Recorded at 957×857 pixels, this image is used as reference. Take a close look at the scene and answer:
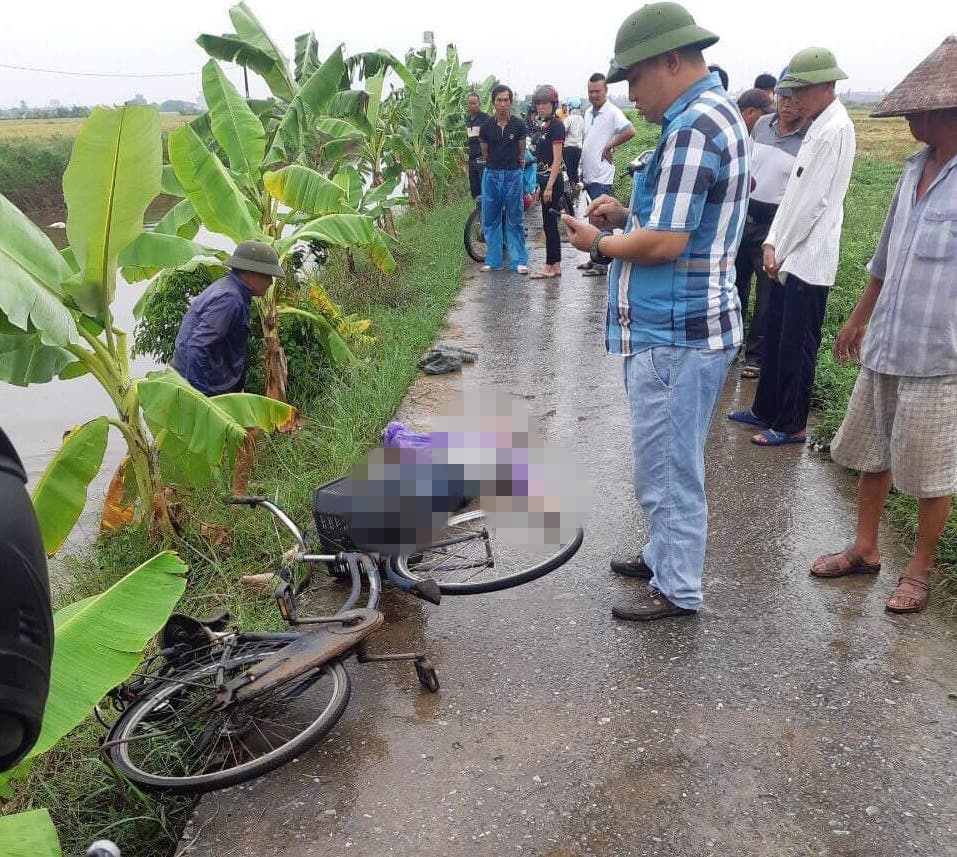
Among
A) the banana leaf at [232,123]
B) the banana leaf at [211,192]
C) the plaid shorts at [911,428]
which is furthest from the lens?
the banana leaf at [232,123]

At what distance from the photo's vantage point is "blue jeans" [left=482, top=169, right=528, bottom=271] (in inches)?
365

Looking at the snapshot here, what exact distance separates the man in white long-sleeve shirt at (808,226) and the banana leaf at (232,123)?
3.58m

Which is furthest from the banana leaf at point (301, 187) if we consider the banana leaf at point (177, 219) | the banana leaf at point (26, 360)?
the banana leaf at point (26, 360)

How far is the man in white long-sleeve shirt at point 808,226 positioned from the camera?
166 inches

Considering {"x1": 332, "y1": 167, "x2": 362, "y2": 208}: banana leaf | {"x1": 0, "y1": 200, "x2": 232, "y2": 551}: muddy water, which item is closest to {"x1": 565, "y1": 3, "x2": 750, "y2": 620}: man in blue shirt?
{"x1": 332, "y1": 167, "x2": 362, "y2": 208}: banana leaf

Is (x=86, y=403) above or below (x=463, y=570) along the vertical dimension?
below

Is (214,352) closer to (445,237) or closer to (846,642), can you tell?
(846,642)

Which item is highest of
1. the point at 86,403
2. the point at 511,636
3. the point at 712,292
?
the point at 712,292

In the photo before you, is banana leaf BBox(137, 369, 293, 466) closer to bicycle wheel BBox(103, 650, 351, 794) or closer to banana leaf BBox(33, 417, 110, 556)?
banana leaf BBox(33, 417, 110, 556)

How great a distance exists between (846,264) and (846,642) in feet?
23.7

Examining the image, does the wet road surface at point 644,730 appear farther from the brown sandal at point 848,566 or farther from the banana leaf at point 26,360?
the banana leaf at point 26,360

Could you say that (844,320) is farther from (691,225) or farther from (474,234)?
(474,234)

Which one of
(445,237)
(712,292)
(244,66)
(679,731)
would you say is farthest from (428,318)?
(679,731)

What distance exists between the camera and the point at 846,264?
929cm
